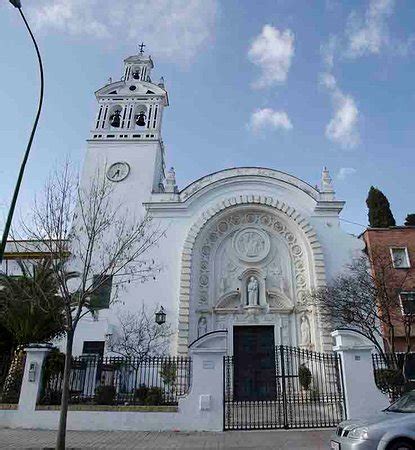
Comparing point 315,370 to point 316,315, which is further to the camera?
point 316,315

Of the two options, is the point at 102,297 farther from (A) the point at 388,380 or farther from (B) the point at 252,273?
(A) the point at 388,380

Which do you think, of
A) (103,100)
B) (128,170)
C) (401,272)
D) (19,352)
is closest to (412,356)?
(401,272)

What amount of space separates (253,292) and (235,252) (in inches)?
108

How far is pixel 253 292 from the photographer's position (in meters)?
21.3

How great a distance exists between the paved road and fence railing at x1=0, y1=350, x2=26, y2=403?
1.23 meters

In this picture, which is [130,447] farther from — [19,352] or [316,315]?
[316,315]

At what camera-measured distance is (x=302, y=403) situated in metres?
13.5

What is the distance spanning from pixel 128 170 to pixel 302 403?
18240 mm

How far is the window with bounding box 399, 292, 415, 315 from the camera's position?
61.2 feet

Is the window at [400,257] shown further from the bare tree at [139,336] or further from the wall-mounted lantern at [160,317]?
the bare tree at [139,336]

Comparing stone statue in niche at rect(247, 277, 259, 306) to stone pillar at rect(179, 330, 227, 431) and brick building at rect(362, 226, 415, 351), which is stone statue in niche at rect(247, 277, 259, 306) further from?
stone pillar at rect(179, 330, 227, 431)

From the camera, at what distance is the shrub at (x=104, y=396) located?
12.2 metres

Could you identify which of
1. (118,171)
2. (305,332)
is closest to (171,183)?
(118,171)

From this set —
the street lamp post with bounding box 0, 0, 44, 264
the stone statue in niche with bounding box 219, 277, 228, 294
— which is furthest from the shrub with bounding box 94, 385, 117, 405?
the stone statue in niche with bounding box 219, 277, 228, 294
